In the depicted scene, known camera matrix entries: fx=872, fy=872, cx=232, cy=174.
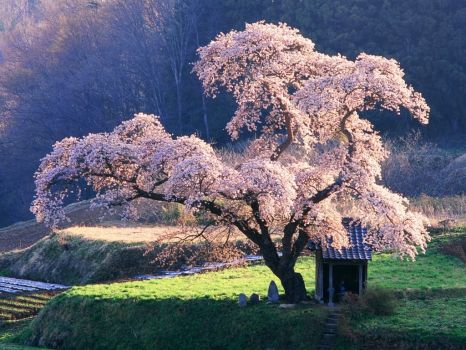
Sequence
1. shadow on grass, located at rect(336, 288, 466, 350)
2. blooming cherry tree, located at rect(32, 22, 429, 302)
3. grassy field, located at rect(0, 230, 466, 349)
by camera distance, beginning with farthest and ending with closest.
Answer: blooming cherry tree, located at rect(32, 22, 429, 302), grassy field, located at rect(0, 230, 466, 349), shadow on grass, located at rect(336, 288, 466, 350)

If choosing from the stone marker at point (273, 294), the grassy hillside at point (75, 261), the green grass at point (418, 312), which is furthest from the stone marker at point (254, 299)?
the grassy hillside at point (75, 261)

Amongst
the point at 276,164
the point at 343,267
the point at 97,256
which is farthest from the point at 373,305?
the point at 97,256

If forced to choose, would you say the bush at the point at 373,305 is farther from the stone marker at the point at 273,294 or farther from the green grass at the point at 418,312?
the stone marker at the point at 273,294

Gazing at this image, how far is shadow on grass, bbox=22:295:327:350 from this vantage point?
26047 millimetres

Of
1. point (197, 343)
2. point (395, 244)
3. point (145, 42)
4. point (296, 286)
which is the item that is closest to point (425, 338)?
point (395, 244)

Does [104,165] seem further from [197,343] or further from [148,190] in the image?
[197,343]

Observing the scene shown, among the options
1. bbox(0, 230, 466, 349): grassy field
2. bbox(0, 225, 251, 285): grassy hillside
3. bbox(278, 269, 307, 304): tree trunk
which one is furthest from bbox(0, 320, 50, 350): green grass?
bbox(278, 269, 307, 304): tree trunk

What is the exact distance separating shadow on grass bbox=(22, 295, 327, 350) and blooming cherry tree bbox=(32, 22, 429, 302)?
1838 millimetres

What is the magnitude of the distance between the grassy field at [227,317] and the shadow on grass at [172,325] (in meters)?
0.03

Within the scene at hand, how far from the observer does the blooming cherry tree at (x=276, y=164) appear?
25.8 meters

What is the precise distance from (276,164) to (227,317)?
5.18 metres

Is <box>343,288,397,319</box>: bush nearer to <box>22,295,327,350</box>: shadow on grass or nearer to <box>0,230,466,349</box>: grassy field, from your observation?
<box>0,230,466,349</box>: grassy field

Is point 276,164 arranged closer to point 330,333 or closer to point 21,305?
point 330,333

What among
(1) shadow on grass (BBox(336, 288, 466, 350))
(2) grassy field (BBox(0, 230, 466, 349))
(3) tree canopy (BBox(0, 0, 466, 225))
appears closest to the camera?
(1) shadow on grass (BBox(336, 288, 466, 350))
